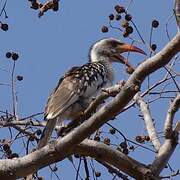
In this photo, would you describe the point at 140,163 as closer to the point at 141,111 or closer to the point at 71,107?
the point at 141,111

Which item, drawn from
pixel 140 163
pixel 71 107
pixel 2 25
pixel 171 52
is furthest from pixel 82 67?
pixel 171 52

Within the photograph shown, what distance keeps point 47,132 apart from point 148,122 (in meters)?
0.73

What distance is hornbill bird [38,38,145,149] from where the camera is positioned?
4.77 m

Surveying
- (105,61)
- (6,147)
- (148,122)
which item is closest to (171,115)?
(148,122)

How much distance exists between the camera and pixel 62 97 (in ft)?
16.7

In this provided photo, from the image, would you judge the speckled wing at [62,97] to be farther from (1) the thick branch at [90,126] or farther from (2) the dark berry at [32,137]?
(1) the thick branch at [90,126]

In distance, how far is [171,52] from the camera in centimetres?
295

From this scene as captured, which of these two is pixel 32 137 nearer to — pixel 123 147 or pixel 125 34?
pixel 123 147

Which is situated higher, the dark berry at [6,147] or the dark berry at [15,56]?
the dark berry at [15,56]

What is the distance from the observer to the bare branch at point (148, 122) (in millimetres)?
3774

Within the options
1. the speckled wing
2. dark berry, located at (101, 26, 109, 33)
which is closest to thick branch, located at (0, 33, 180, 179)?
the speckled wing

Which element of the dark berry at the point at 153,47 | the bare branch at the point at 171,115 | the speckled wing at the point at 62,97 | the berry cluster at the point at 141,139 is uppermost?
the speckled wing at the point at 62,97

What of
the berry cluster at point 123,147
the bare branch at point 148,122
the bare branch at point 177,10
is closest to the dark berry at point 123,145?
the berry cluster at point 123,147

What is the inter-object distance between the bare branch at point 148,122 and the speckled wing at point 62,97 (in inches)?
30.0
